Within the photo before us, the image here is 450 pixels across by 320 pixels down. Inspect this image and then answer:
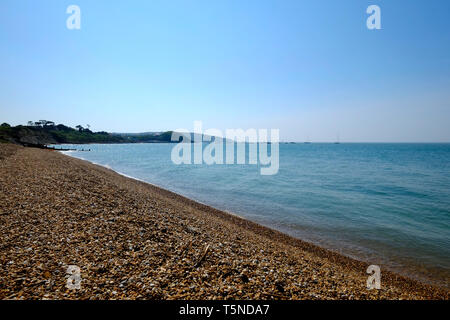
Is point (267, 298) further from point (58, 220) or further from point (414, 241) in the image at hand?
point (414, 241)

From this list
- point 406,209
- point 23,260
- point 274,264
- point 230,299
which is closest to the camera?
point 230,299

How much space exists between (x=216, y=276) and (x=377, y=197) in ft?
80.4

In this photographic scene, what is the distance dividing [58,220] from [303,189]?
25156mm

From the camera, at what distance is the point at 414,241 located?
41.1ft

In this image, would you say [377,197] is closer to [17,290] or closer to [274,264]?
[274,264]

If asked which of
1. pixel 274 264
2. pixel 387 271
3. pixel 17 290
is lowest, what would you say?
pixel 387 271

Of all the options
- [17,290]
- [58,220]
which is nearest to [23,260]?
[17,290]

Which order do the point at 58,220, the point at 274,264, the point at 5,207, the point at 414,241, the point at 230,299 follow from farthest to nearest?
the point at 414,241 < the point at 5,207 < the point at 58,220 < the point at 274,264 < the point at 230,299

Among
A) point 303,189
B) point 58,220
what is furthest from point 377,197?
point 58,220

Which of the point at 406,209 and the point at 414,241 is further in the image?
the point at 406,209

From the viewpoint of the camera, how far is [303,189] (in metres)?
26.7

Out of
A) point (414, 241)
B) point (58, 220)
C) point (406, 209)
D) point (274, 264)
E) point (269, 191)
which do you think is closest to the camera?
point (274, 264)

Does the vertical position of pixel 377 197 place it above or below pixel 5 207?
below

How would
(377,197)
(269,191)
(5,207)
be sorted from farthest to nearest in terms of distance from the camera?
(269,191) < (377,197) < (5,207)
